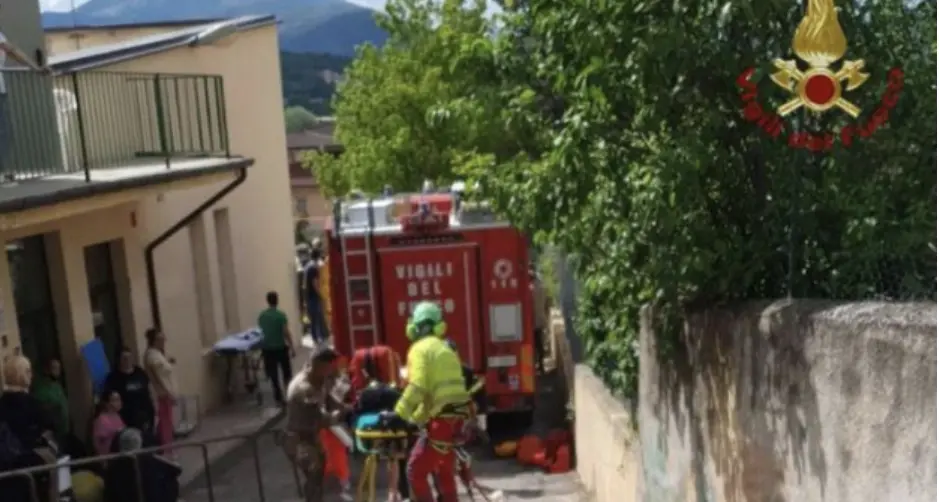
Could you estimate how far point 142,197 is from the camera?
12031mm

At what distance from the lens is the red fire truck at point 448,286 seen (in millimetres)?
13430

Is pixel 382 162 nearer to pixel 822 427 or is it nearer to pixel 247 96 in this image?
pixel 247 96

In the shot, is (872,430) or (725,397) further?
(725,397)

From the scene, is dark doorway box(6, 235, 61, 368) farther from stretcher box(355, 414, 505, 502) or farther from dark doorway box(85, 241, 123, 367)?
stretcher box(355, 414, 505, 502)

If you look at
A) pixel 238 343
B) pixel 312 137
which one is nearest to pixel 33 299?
pixel 238 343

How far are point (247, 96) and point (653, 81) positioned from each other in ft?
44.0

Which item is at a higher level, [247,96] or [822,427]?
[247,96]

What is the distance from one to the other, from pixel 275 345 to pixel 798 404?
1101cm

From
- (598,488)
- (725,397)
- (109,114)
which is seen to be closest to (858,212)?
(725,397)

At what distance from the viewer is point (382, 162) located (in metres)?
21.9

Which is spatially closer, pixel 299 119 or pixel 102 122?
pixel 102 122

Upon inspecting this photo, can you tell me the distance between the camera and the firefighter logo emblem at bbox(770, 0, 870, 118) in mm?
5203

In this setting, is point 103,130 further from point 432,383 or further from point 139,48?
point 432,383

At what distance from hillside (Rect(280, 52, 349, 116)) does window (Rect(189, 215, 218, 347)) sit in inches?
1648
